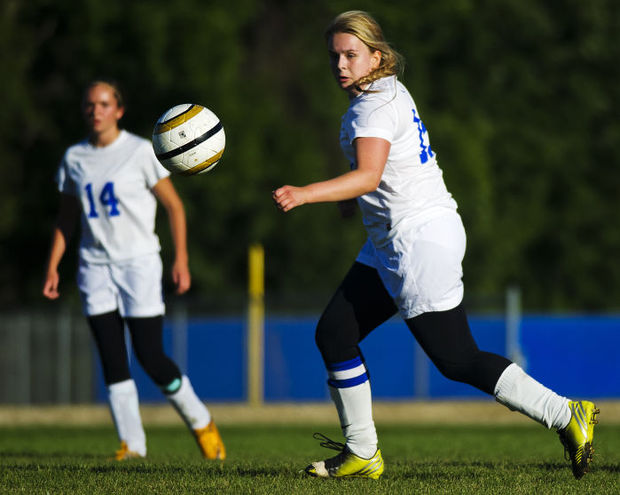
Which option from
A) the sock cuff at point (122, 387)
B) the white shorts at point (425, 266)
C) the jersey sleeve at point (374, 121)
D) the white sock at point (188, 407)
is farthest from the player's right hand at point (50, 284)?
the jersey sleeve at point (374, 121)

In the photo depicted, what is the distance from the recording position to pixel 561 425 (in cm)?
529

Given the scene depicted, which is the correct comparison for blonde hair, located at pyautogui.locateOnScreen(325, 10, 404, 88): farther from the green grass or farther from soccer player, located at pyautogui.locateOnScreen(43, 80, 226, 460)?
soccer player, located at pyautogui.locateOnScreen(43, 80, 226, 460)

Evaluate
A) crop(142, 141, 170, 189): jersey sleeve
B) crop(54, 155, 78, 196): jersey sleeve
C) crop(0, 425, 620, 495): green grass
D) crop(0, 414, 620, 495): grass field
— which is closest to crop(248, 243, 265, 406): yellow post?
crop(0, 414, 620, 495): grass field

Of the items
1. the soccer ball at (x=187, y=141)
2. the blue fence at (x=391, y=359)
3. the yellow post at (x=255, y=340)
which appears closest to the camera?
the soccer ball at (x=187, y=141)

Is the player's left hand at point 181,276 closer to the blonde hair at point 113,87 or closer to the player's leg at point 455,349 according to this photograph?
the blonde hair at point 113,87

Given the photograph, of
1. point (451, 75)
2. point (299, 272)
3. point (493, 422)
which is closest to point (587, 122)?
point (451, 75)

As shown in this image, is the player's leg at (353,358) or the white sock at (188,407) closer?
the player's leg at (353,358)

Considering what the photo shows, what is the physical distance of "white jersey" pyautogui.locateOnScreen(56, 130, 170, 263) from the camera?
291 inches

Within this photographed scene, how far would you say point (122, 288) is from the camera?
7367 mm

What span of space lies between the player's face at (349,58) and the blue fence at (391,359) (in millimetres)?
14240

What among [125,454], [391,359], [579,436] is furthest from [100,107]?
[391,359]

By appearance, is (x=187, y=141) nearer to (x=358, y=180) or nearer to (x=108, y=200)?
(x=358, y=180)

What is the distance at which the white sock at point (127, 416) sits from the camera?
734 centimetres

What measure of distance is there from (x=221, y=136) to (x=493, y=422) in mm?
10350
